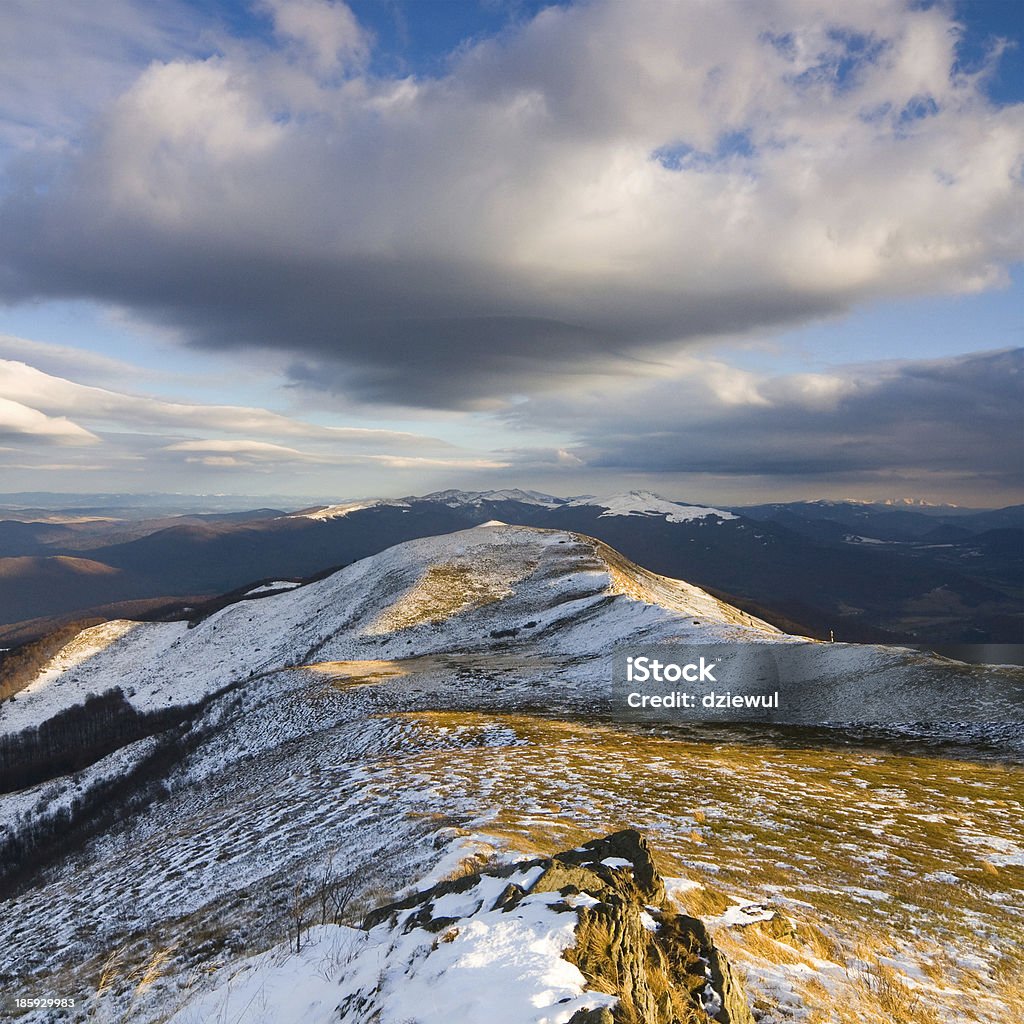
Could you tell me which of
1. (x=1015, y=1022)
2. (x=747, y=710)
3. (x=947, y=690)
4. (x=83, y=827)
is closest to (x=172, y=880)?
(x=1015, y=1022)

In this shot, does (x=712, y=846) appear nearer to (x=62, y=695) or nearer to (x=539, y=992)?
(x=539, y=992)

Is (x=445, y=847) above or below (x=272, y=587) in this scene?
above

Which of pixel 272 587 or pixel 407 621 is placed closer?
pixel 407 621

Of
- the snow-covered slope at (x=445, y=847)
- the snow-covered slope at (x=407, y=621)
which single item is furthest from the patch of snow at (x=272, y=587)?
the snow-covered slope at (x=445, y=847)

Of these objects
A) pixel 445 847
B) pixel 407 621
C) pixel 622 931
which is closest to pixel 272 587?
pixel 407 621

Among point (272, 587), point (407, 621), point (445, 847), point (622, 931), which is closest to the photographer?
point (622, 931)

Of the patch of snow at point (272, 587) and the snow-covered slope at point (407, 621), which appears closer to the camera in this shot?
the snow-covered slope at point (407, 621)

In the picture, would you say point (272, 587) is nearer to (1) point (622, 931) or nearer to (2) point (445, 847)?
(2) point (445, 847)

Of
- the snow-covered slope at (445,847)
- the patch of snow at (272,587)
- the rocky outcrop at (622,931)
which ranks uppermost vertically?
the rocky outcrop at (622,931)

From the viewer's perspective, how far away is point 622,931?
7.50 m

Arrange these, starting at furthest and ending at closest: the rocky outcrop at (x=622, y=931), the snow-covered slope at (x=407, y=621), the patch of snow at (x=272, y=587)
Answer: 1. the patch of snow at (x=272, y=587)
2. the snow-covered slope at (x=407, y=621)
3. the rocky outcrop at (x=622, y=931)

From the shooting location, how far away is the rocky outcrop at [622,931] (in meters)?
6.55

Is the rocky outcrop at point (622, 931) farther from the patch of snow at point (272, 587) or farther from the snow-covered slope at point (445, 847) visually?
the patch of snow at point (272, 587)

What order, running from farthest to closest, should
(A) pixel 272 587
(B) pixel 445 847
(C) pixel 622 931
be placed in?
(A) pixel 272 587 < (B) pixel 445 847 < (C) pixel 622 931
